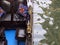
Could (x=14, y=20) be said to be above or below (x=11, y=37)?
above

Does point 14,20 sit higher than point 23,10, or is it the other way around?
point 23,10

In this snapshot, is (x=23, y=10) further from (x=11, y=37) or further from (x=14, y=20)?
(x=11, y=37)

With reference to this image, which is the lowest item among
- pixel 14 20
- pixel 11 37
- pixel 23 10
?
pixel 11 37

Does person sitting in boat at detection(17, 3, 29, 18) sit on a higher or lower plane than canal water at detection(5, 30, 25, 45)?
higher

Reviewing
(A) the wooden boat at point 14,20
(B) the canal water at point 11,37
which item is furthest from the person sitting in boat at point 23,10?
(B) the canal water at point 11,37

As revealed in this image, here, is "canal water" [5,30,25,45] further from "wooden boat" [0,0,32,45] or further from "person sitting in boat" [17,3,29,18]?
"person sitting in boat" [17,3,29,18]

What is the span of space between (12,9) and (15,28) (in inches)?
15.5

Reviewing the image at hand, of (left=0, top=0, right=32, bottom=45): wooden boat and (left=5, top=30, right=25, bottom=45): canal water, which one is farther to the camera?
(left=5, top=30, right=25, bottom=45): canal water

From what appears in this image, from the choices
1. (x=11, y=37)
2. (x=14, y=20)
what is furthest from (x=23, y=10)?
(x=11, y=37)

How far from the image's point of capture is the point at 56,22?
2.45m

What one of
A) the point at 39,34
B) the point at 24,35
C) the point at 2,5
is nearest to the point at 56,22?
the point at 39,34

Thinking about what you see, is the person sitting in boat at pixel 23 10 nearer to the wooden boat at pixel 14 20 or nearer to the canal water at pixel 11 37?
the wooden boat at pixel 14 20

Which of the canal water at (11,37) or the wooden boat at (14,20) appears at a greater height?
the wooden boat at (14,20)

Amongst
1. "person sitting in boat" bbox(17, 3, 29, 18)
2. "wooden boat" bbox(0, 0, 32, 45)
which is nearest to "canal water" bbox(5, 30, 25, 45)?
"wooden boat" bbox(0, 0, 32, 45)
